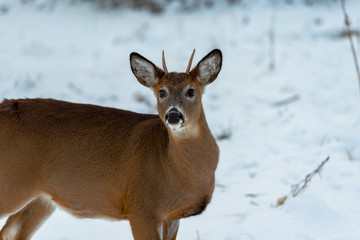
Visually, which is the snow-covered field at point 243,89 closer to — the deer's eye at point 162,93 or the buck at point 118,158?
the buck at point 118,158

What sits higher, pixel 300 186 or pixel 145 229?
pixel 145 229

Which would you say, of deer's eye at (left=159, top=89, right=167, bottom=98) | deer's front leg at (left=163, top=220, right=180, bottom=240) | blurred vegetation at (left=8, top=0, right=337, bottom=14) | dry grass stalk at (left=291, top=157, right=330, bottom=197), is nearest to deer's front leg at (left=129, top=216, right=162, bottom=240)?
deer's front leg at (left=163, top=220, right=180, bottom=240)

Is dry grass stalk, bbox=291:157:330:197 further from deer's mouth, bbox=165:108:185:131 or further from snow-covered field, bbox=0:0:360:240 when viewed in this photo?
deer's mouth, bbox=165:108:185:131

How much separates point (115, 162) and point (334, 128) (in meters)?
3.87

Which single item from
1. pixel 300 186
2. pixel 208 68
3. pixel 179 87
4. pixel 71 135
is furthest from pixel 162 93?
pixel 300 186

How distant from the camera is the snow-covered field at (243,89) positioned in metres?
5.46

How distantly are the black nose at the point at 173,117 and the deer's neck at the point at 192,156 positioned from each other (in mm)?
339

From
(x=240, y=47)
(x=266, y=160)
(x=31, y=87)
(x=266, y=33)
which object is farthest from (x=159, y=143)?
(x=266, y=33)

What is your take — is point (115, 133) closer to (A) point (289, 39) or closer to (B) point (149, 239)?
(B) point (149, 239)

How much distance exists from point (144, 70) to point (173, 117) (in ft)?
2.46

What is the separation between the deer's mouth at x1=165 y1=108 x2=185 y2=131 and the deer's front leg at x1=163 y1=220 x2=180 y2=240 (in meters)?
0.98

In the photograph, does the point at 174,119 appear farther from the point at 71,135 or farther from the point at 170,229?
the point at 170,229

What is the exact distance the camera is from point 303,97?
8727 mm

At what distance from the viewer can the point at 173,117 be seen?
Result: 160 inches
